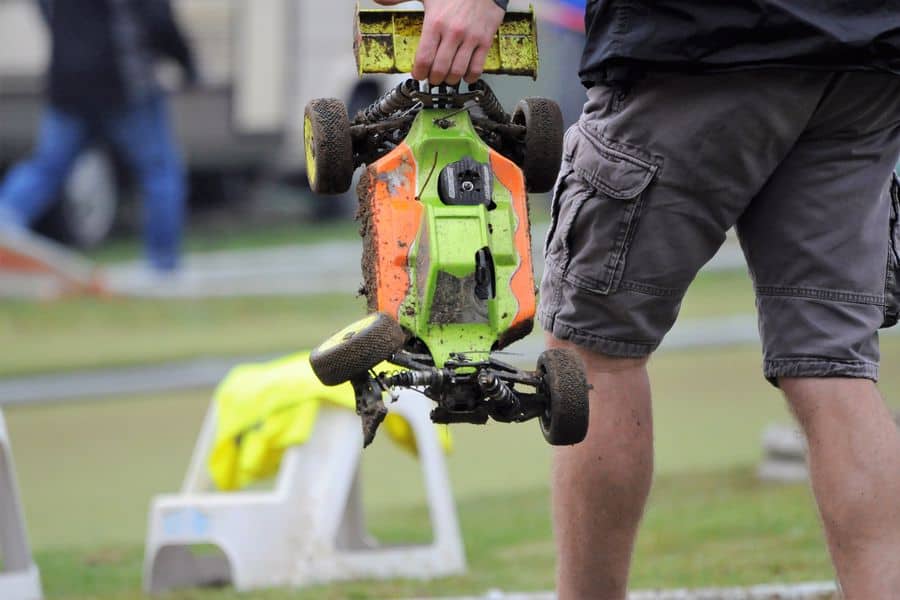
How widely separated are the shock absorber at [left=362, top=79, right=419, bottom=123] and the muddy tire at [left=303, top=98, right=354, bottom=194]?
62mm

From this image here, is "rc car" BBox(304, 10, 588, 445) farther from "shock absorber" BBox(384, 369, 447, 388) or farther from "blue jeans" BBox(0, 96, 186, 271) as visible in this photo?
"blue jeans" BBox(0, 96, 186, 271)

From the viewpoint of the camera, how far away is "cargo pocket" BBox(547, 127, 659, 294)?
110 inches

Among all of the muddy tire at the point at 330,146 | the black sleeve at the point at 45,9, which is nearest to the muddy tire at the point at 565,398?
the muddy tire at the point at 330,146

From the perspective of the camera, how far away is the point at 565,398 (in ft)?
8.65

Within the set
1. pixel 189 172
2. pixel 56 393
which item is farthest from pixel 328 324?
pixel 189 172

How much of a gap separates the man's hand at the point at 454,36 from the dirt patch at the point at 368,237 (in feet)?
0.67

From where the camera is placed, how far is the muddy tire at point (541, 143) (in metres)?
2.90

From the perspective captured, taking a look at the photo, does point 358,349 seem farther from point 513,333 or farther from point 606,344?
point 606,344

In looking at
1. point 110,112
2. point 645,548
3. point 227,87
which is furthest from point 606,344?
point 227,87

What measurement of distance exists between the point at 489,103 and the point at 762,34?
48cm

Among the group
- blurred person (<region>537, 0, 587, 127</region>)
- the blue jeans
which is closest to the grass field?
the blue jeans

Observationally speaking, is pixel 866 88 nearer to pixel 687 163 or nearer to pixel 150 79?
pixel 687 163

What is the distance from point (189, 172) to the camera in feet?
49.6

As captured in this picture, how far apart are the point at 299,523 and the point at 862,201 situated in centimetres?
222
